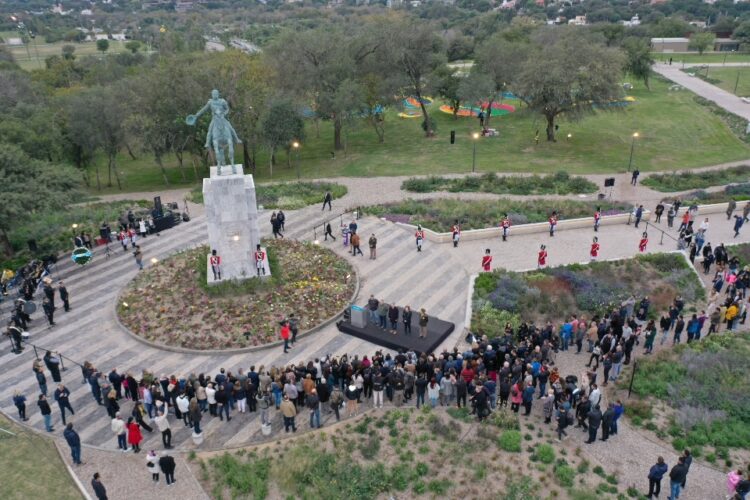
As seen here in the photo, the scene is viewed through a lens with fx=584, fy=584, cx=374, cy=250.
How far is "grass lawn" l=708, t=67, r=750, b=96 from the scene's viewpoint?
7261 centimetres

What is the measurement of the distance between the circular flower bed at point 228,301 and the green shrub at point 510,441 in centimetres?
814

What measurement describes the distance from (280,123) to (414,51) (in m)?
16.8

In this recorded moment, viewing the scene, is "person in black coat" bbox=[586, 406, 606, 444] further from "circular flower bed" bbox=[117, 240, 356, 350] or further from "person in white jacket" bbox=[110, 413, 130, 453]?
"person in white jacket" bbox=[110, 413, 130, 453]

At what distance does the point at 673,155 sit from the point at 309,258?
34.6m

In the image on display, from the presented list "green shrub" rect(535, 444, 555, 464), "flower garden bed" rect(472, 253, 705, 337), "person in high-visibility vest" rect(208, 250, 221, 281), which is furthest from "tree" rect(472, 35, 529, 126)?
"green shrub" rect(535, 444, 555, 464)

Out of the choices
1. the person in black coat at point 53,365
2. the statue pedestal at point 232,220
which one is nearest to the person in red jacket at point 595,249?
the statue pedestal at point 232,220

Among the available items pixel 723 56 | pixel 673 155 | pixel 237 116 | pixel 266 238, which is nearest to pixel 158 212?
pixel 266 238

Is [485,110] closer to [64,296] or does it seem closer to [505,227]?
[505,227]

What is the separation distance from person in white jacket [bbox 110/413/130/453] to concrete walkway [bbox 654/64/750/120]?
62.8 m

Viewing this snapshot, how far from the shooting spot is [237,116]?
140 feet

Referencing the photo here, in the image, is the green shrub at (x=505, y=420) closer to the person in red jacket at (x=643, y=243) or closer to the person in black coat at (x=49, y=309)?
the person in red jacket at (x=643, y=243)

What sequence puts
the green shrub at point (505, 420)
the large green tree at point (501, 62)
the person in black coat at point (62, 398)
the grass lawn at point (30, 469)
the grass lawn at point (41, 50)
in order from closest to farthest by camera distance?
the grass lawn at point (30, 469) → the green shrub at point (505, 420) → the person in black coat at point (62, 398) → the large green tree at point (501, 62) → the grass lawn at point (41, 50)

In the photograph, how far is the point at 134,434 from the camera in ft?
48.7

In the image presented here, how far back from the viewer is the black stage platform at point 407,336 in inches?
766
